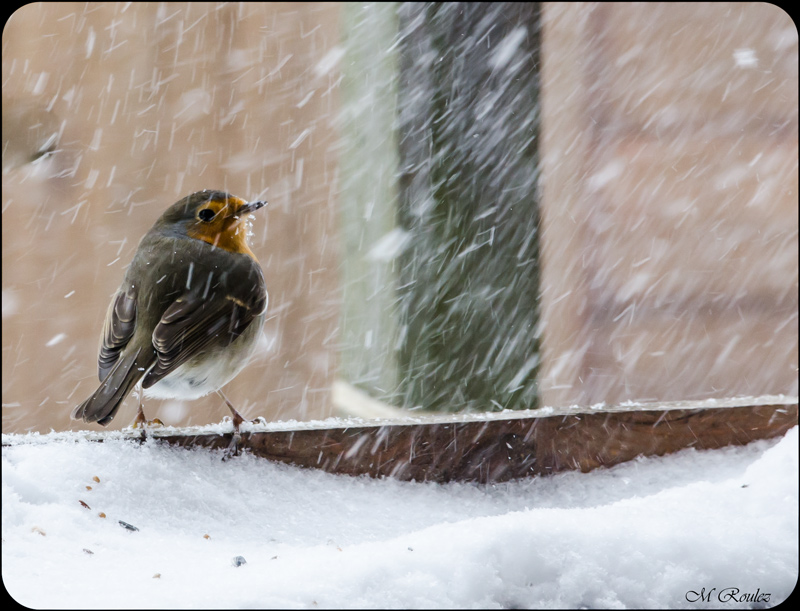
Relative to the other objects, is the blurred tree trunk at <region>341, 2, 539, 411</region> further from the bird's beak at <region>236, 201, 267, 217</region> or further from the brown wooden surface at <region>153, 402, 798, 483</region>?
the bird's beak at <region>236, 201, 267, 217</region>

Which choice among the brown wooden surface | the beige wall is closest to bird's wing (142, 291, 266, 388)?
the brown wooden surface

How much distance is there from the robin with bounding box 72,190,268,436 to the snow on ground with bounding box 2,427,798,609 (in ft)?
1.27

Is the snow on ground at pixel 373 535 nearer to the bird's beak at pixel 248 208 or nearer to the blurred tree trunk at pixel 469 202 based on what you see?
the blurred tree trunk at pixel 469 202

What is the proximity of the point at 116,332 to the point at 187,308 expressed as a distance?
18 centimetres

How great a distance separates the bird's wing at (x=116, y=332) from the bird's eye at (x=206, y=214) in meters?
0.31

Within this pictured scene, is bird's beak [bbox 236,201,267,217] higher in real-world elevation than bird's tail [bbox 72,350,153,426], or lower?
higher

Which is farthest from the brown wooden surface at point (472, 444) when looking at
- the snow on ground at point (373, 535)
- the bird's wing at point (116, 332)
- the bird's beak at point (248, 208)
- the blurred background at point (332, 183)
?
the bird's beak at point (248, 208)

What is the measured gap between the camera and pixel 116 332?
1748mm

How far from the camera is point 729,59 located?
2508mm

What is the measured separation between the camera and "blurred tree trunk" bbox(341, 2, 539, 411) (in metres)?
1.45

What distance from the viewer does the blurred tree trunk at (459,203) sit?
145 cm

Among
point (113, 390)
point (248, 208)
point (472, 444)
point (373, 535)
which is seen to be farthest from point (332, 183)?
point (373, 535)

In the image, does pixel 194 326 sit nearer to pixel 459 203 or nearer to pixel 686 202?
pixel 459 203

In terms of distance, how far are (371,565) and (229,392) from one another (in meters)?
1.75
